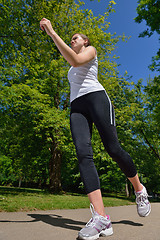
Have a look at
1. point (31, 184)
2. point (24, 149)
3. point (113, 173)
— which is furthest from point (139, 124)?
point (31, 184)

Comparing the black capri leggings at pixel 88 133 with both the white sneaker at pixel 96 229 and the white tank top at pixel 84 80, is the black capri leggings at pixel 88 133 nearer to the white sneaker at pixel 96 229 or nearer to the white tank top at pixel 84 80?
the white tank top at pixel 84 80

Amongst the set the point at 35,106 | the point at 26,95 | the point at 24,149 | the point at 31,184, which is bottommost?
the point at 31,184

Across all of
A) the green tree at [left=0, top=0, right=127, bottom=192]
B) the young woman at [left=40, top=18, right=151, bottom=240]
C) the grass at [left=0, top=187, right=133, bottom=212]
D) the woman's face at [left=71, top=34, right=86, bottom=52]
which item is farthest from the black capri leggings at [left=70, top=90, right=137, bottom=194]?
the green tree at [left=0, top=0, right=127, bottom=192]

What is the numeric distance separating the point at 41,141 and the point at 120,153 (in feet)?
43.0

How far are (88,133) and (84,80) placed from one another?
1.93ft

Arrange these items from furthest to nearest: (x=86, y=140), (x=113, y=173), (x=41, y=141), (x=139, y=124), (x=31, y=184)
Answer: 1. (x=31, y=184)
2. (x=113, y=173)
3. (x=139, y=124)
4. (x=41, y=141)
5. (x=86, y=140)

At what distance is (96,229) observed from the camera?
1.70 meters

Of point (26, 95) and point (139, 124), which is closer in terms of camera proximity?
point (26, 95)

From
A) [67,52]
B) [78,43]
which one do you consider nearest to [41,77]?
[78,43]

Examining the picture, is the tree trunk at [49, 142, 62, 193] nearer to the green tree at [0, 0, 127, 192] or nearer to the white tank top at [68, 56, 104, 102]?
the green tree at [0, 0, 127, 192]

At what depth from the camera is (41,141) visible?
14.8m

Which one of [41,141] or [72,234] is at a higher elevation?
[41,141]

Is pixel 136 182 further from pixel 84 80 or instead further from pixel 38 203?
pixel 38 203

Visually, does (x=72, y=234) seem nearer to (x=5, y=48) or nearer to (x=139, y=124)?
(x=5, y=48)
